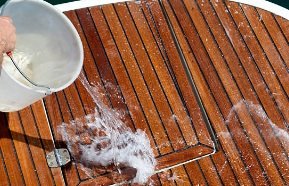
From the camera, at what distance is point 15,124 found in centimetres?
322

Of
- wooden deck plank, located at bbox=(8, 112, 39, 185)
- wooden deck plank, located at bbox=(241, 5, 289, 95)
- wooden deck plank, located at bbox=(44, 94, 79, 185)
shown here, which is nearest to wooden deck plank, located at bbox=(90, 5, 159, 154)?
wooden deck plank, located at bbox=(44, 94, 79, 185)

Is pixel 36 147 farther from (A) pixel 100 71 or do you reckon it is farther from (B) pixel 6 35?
(B) pixel 6 35

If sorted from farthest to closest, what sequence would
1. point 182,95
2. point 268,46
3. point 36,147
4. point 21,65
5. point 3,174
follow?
point 268,46, point 182,95, point 36,147, point 3,174, point 21,65

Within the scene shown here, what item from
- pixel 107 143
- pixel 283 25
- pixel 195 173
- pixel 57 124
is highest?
pixel 283 25

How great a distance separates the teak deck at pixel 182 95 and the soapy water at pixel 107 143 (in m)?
0.06

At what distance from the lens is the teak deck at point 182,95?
321cm

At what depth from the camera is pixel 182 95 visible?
3529 mm

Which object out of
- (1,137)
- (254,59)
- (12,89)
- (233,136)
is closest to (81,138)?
(1,137)

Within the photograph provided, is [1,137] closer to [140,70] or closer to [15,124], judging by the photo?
[15,124]

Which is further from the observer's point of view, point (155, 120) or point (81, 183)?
point (155, 120)

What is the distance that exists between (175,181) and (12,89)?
1390 mm

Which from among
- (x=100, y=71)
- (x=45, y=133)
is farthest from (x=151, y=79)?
(x=45, y=133)

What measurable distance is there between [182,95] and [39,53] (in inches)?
48.3

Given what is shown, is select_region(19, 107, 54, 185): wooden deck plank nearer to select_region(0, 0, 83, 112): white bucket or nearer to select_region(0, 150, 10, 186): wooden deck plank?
select_region(0, 150, 10, 186): wooden deck plank
